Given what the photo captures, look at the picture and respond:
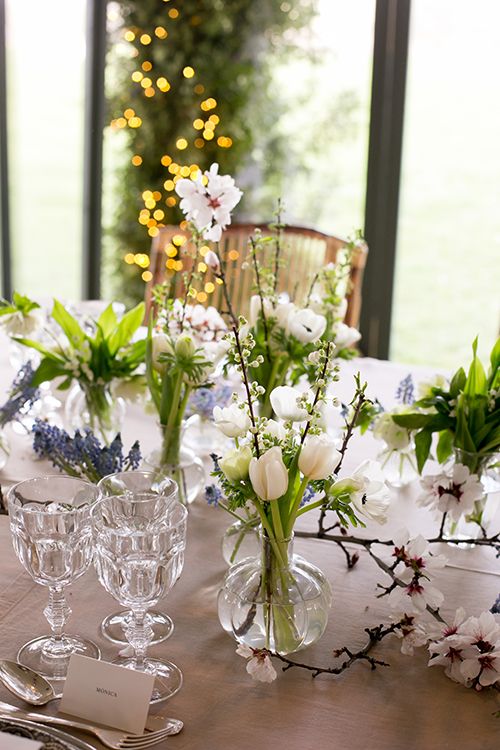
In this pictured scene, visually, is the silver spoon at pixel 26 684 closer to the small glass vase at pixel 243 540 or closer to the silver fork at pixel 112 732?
the silver fork at pixel 112 732

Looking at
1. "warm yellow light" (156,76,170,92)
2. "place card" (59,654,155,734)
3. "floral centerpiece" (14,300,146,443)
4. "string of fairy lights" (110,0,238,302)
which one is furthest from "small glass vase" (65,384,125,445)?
"warm yellow light" (156,76,170,92)

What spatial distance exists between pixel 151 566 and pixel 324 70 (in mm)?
3129

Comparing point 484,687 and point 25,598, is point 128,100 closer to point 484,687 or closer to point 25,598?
point 25,598

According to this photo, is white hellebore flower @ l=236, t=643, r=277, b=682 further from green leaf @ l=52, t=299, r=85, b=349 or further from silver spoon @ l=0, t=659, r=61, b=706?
green leaf @ l=52, t=299, r=85, b=349

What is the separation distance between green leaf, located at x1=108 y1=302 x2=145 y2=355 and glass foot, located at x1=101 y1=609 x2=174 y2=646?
55cm

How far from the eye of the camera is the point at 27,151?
4.23m

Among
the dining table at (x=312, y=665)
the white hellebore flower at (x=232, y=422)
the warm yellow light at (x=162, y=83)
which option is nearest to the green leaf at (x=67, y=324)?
the dining table at (x=312, y=665)

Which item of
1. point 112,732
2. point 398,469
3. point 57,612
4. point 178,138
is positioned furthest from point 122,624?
point 178,138

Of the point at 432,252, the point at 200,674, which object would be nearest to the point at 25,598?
the point at 200,674

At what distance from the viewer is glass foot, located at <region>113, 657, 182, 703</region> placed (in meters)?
1.07

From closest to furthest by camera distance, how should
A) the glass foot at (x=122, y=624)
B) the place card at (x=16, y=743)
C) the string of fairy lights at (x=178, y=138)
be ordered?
1. the place card at (x=16, y=743)
2. the glass foot at (x=122, y=624)
3. the string of fairy lights at (x=178, y=138)

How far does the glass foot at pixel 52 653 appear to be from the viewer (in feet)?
3.64

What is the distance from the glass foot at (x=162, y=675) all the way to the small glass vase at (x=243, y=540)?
0.22 m

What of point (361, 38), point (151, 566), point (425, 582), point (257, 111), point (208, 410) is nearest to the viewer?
point (151, 566)
